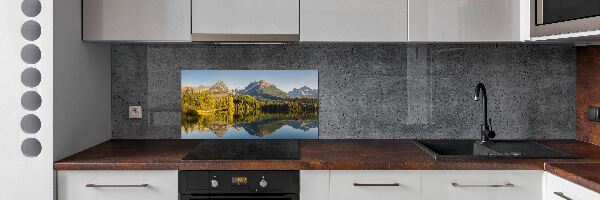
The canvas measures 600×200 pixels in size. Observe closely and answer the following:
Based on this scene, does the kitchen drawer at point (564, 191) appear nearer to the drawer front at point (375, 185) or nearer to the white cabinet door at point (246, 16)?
the drawer front at point (375, 185)

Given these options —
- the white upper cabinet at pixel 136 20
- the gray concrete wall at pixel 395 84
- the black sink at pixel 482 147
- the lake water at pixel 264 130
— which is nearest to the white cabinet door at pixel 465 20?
the gray concrete wall at pixel 395 84

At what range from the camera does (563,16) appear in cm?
232

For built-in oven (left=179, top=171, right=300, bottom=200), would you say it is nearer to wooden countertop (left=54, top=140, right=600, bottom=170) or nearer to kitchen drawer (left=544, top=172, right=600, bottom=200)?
wooden countertop (left=54, top=140, right=600, bottom=170)

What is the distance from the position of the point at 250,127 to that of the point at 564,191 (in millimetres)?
1527

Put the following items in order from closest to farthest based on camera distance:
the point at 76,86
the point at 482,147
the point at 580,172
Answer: the point at 580,172, the point at 76,86, the point at 482,147

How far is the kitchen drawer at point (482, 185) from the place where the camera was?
2.33 m

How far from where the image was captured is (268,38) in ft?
8.66

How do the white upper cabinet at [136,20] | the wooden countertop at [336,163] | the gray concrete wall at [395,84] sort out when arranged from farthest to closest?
Result: the gray concrete wall at [395,84]
the white upper cabinet at [136,20]
the wooden countertop at [336,163]

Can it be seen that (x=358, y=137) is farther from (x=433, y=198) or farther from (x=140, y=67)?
(x=140, y=67)

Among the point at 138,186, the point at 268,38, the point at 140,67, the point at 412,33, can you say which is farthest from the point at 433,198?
the point at 140,67
